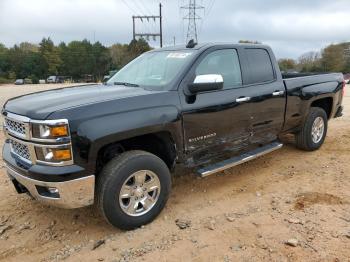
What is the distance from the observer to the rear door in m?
4.71

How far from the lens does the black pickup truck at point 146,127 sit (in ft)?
10.3

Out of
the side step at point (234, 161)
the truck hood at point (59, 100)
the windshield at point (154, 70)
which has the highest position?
the windshield at point (154, 70)

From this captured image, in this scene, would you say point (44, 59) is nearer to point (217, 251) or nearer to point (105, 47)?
point (105, 47)

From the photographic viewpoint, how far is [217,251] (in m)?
3.23

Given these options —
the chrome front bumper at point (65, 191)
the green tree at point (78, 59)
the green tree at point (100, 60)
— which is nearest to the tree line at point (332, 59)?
the green tree at point (100, 60)

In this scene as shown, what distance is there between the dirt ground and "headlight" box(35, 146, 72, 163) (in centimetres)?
90

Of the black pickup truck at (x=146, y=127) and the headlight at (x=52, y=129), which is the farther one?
the black pickup truck at (x=146, y=127)

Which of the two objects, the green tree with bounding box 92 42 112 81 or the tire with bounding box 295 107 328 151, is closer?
the tire with bounding box 295 107 328 151

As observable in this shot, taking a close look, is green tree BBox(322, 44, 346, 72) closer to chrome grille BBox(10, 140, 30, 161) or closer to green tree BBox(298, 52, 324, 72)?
green tree BBox(298, 52, 324, 72)

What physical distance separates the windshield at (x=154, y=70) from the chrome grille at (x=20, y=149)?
1.45m

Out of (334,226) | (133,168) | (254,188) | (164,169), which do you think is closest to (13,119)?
(133,168)

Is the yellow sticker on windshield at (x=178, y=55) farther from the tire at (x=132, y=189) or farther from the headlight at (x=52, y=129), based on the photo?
the headlight at (x=52, y=129)

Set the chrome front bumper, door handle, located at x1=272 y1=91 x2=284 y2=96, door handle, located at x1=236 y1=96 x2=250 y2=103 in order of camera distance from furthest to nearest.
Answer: door handle, located at x1=272 y1=91 x2=284 y2=96, door handle, located at x1=236 y1=96 x2=250 y2=103, the chrome front bumper

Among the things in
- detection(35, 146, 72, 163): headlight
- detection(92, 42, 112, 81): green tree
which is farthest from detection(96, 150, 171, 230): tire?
detection(92, 42, 112, 81): green tree
